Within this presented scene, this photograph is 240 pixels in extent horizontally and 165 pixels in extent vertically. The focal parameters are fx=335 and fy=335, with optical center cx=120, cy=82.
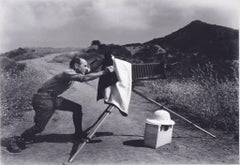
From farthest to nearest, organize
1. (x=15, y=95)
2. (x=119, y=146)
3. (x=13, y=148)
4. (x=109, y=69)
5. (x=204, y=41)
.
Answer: (x=204, y=41), (x=15, y=95), (x=119, y=146), (x=13, y=148), (x=109, y=69)

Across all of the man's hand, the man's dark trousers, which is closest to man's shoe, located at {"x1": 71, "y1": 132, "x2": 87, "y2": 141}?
the man's dark trousers

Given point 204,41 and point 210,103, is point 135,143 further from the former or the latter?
point 204,41

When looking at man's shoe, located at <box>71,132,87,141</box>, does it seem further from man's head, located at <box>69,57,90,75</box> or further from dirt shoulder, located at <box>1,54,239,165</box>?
man's head, located at <box>69,57,90,75</box>

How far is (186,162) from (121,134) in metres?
1.31

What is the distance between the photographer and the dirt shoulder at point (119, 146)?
14.5ft

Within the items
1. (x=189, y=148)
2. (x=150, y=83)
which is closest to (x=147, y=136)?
(x=189, y=148)

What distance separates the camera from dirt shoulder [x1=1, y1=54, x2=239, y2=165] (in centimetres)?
441

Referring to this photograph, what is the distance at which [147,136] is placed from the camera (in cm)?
475

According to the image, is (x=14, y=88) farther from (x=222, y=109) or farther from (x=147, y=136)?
(x=222, y=109)

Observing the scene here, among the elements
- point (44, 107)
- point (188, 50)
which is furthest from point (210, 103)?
point (188, 50)

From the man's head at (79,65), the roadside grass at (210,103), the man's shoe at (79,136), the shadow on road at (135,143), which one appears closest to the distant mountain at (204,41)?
the roadside grass at (210,103)

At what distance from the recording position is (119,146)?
4.81 metres

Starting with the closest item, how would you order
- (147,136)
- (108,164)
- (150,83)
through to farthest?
1. (108,164)
2. (147,136)
3. (150,83)

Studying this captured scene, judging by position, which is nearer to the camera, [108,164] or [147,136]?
[108,164]
